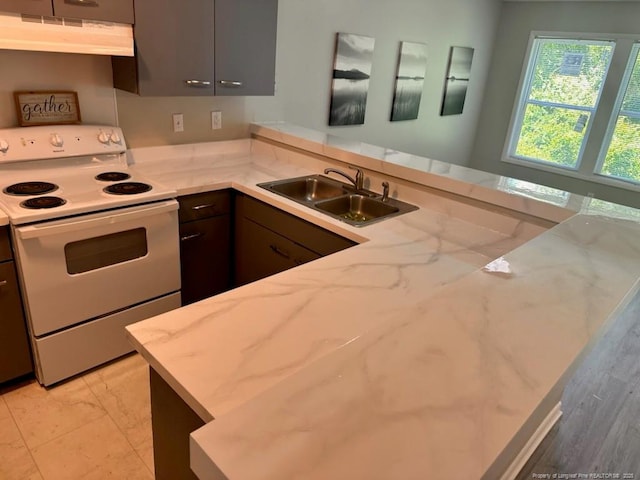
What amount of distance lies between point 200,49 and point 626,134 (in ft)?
14.5

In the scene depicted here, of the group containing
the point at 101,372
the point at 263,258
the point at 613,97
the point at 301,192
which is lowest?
the point at 101,372

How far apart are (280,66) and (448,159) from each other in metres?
2.84

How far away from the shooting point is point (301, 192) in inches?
104

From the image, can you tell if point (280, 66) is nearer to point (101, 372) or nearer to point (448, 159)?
point (101, 372)

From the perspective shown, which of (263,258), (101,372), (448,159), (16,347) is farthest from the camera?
(448,159)

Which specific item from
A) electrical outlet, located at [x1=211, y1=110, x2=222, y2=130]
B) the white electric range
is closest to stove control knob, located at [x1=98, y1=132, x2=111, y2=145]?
the white electric range

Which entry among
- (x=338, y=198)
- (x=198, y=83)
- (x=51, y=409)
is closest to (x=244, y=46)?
(x=198, y=83)

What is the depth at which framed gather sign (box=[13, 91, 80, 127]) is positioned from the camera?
2.15 meters

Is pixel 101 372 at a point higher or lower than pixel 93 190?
lower

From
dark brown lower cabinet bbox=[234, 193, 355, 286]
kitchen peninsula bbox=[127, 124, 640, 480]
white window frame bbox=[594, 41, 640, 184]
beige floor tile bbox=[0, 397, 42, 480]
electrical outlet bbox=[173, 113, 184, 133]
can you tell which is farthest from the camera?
white window frame bbox=[594, 41, 640, 184]

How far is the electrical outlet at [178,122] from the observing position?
2.71m

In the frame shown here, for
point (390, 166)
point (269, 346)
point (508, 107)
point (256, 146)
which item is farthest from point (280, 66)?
point (508, 107)

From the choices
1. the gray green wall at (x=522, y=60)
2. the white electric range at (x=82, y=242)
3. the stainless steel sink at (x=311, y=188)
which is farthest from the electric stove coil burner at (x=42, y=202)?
the gray green wall at (x=522, y=60)

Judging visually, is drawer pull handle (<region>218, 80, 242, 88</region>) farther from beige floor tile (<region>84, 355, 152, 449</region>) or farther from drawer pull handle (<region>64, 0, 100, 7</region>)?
beige floor tile (<region>84, 355, 152, 449</region>)
